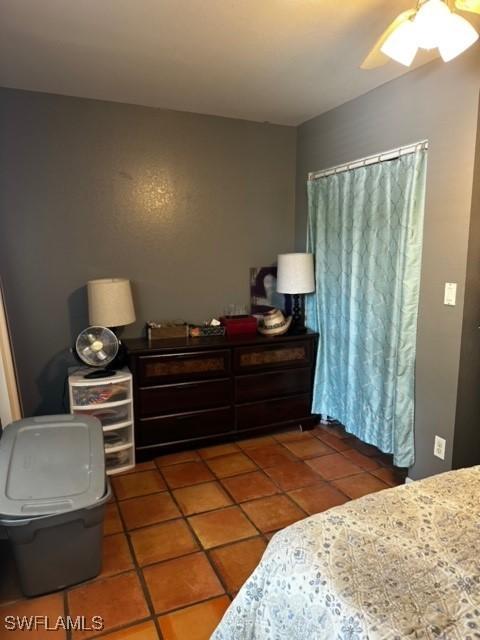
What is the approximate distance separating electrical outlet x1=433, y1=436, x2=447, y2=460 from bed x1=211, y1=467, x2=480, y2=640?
1.05m

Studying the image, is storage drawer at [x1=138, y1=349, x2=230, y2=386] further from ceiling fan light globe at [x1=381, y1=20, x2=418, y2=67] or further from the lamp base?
ceiling fan light globe at [x1=381, y1=20, x2=418, y2=67]

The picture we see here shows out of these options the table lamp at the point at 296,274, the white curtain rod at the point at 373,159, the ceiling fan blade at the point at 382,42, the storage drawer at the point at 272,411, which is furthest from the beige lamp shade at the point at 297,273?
the ceiling fan blade at the point at 382,42

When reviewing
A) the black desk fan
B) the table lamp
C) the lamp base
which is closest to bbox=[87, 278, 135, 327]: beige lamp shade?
the black desk fan

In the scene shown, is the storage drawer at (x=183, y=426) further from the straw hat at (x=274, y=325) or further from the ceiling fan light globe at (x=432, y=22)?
the ceiling fan light globe at (x=432, y=22)

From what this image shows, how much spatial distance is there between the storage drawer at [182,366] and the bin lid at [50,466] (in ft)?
2.53

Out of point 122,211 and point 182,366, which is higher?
point 122,211

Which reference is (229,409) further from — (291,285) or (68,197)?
(68,197)

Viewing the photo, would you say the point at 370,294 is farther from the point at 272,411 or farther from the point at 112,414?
the point at 112,414

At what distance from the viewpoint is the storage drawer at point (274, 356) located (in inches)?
124

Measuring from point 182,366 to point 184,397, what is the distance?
225 millimetres

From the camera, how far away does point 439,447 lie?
242 cm

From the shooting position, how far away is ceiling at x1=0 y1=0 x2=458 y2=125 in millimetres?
1838

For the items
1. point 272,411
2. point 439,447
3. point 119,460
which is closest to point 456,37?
point 439,447

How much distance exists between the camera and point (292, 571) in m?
1.13
